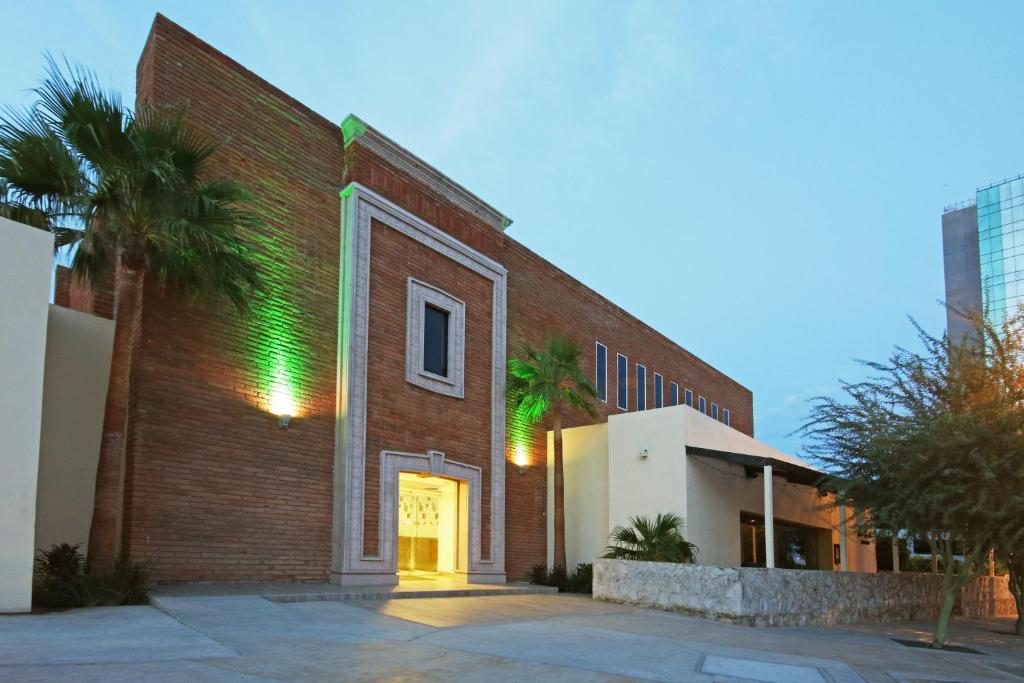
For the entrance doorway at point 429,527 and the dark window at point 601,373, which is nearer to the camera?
the entrance doorway at point 429,527

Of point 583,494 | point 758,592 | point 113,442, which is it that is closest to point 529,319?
point 583,494

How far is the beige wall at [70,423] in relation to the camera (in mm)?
12781

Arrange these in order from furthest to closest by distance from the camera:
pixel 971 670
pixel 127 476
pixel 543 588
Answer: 1. pixel 543 588
2. pixel 127 476
3. pixel 971 670

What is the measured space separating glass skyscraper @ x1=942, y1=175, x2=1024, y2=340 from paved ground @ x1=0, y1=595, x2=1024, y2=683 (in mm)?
69990

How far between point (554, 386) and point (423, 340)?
4.00 m

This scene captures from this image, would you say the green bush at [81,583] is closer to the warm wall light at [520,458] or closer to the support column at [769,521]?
the support column at [769,521]

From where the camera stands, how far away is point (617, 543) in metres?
20.2

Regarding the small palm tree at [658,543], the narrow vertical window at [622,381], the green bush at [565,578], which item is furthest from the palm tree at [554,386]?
the narrow vertical window at [622,381]

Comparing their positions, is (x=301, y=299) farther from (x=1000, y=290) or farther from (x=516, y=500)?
(x=1000, y=290)

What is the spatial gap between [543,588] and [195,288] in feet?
34.0

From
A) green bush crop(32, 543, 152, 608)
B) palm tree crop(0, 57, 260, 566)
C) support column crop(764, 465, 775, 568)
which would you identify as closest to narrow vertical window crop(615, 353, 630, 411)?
support column crop(764, 465, 775, 568)

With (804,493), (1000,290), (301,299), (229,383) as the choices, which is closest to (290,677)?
(229,383)

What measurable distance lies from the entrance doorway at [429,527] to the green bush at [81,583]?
8.09 metres

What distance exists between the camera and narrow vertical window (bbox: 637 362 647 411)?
29.1m
